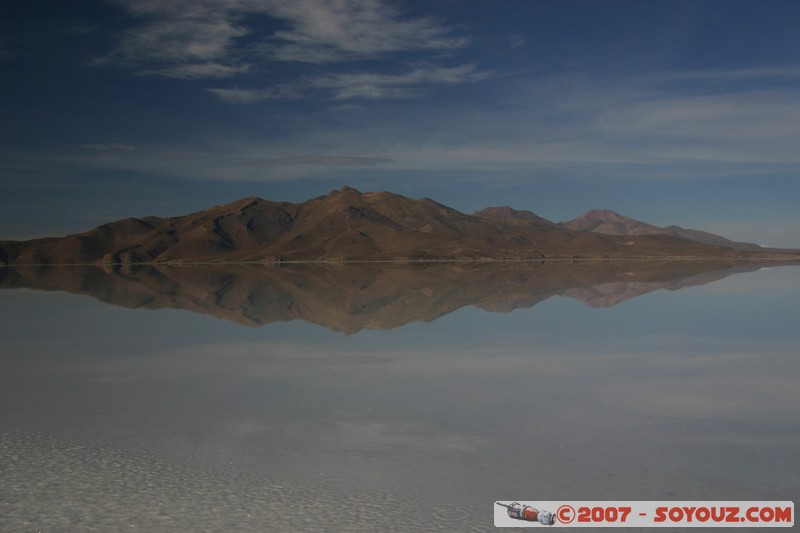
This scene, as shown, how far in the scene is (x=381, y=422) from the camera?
36.4ft

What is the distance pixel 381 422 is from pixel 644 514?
15.9ft

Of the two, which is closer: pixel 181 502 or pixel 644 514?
pixel 644 514

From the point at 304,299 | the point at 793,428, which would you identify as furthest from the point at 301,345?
the point at 304,299

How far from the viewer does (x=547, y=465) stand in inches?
346

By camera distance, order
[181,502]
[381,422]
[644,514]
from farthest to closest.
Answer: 1. [381,422]
2. [181,502]
3. [644,514]

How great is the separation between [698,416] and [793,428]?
4.56ft

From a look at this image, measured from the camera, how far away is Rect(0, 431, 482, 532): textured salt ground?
23.1ft

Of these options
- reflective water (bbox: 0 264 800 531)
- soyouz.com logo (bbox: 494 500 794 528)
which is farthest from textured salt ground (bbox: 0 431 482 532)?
soyouz.com logo (bbox: 494 500 794 528)

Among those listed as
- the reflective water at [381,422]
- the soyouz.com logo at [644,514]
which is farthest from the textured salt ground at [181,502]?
the soyouz.com logo at [644,514]

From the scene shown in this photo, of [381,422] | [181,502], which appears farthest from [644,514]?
[181,502]

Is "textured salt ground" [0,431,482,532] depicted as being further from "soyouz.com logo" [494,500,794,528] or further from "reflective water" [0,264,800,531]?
"soyouz.com logo" [494,500,794,528]

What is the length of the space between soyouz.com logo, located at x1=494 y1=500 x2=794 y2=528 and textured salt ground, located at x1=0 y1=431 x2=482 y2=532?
0.38 meters

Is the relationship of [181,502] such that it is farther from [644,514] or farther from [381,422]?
[644,514]

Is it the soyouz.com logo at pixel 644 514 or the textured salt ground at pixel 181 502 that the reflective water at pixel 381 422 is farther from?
the soyouz.com logo at pixel 644 514
